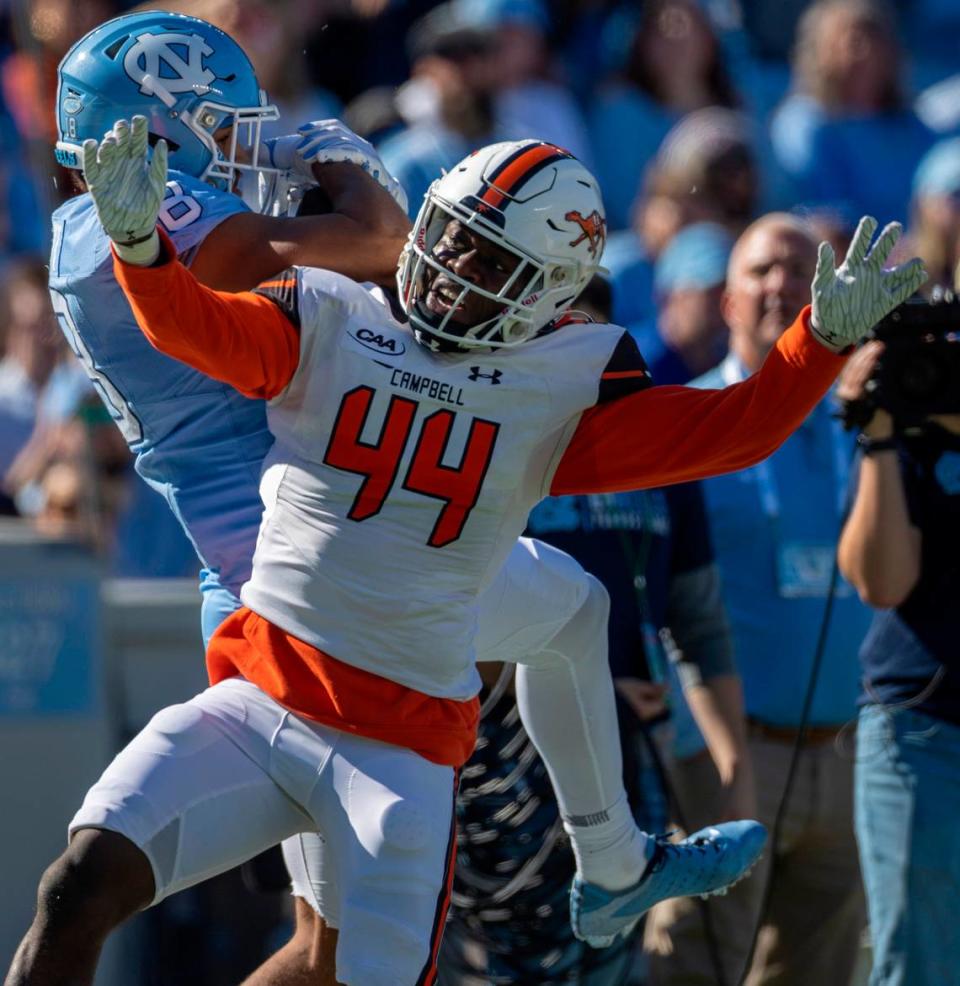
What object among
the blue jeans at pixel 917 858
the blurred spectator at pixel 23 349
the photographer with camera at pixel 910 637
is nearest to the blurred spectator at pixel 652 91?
the blurred spectator at pixel 23 349

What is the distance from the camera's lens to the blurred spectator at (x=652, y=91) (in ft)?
26.9

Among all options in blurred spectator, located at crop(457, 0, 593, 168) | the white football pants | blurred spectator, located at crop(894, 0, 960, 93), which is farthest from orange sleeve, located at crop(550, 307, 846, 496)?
blurred spectator, located at crop(894, 0, 960, 93)

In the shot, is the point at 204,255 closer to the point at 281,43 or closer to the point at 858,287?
the point at 858,287

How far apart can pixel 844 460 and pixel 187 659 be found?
2.00 meters

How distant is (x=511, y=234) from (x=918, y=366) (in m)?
1.29

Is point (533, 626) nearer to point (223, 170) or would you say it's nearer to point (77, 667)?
point (223, 170)

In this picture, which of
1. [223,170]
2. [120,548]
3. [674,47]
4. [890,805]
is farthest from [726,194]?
[223,170]

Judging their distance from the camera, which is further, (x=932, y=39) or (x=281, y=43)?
(x=932, y=39)

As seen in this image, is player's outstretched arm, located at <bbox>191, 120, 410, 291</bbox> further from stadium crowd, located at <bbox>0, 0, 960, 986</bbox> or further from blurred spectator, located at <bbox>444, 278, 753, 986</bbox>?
blurred spectator, located at <bbox>444, 278, 753, 986</bbox>

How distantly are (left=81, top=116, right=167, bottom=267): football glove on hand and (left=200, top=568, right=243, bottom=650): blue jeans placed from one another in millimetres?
855

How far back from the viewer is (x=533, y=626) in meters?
3.70

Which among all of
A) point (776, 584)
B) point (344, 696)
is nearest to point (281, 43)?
point (776, 584)

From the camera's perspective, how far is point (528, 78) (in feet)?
27.0

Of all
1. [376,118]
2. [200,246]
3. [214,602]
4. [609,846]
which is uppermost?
[376,118]
